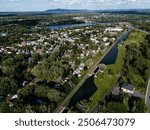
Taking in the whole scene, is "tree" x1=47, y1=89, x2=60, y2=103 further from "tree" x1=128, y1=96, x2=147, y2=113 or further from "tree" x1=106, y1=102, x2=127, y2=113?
"tree" x1=128, y1=96, x2=147, y2=113

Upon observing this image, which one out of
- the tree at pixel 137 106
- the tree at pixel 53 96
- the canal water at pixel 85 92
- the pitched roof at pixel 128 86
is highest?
the tree at pixel 53 96

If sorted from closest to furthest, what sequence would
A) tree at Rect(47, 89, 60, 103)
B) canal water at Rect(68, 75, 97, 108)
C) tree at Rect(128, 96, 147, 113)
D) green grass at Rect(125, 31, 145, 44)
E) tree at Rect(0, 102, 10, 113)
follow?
tree at Rect(0, 102, 10, 113) → tree at Rect(128, 96, 147, 113) → tree at Rect(47, 89, 60, 103) → canal water at Rect(68, 75, 97, 108) → green grass at Rect(125, 31, 145, 44)

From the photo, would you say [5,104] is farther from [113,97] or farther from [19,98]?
[113,97]

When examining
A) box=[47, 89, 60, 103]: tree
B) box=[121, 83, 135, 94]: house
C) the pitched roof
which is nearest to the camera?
box=[47, 89, 60, 103]: tree

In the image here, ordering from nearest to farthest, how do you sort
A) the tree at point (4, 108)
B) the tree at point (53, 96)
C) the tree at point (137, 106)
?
the tree at point (4, 108) → the tree at point (137, 106) → the tree at point (53, 96)

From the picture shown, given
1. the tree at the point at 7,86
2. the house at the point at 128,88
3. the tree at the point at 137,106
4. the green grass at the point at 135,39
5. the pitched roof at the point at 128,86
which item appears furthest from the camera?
the green grass at the point at 135,39

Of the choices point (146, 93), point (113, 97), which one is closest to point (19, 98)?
point (113, 97)

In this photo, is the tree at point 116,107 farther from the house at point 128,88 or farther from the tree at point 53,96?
the tree at point 53,96

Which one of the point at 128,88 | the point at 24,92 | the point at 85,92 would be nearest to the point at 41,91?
the point at 24,92

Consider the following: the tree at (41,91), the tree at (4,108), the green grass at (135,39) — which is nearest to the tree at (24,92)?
the tree at (41,91)

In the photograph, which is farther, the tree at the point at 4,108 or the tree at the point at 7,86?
the tree at the point at 7,86

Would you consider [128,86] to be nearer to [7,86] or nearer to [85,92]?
[85,92]

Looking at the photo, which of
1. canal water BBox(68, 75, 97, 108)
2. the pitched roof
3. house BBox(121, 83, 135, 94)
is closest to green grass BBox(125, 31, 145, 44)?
canal water BBox(68, 75, 97, 108)
